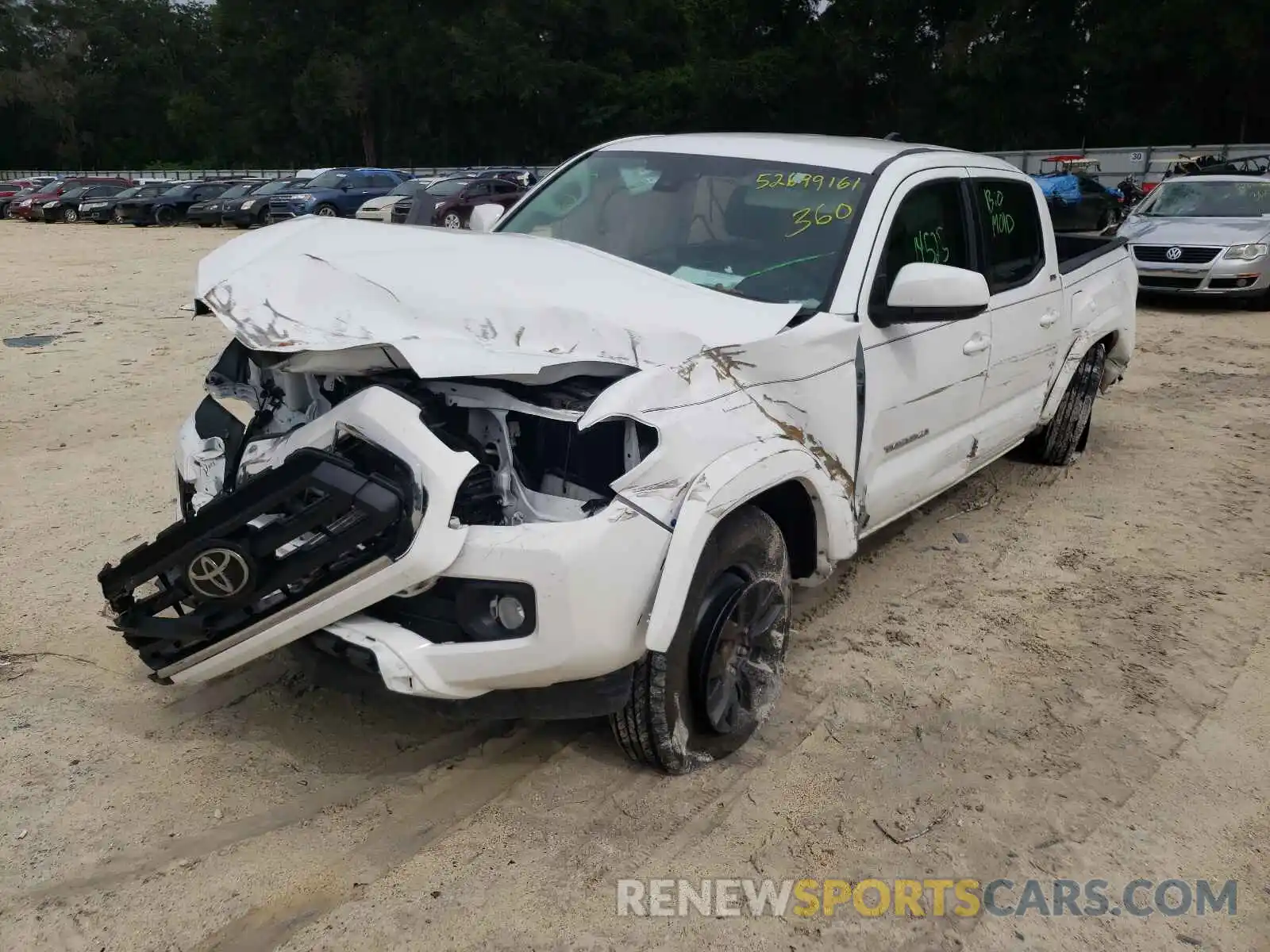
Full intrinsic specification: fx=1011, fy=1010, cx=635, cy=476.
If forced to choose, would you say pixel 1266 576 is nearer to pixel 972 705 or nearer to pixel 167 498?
pixel 972 705

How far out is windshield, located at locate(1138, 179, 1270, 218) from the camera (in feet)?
41.9

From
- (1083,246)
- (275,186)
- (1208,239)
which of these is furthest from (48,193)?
(1083,246)

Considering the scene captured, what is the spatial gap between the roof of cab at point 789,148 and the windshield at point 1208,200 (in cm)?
1015

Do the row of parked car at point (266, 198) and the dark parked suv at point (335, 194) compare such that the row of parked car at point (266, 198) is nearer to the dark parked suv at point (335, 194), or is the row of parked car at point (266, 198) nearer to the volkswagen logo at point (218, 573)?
the dark parked suv at point (335, 194)

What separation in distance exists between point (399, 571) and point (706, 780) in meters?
1.23

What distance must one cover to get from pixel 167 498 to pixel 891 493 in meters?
3.73

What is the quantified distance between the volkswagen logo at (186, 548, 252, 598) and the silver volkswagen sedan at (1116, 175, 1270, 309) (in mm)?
11882

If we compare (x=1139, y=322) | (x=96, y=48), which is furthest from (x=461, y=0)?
(x=1139, y=322)

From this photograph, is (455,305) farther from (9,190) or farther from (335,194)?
(9,190)

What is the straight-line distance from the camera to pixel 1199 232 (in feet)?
40.1

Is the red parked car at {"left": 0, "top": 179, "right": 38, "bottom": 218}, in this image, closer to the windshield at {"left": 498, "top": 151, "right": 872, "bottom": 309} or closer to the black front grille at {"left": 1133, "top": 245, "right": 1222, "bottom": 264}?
the black front grille at {"left": 1133, "top": 245, "right": 1222, "bottom": 264}

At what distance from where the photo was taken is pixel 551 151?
62.8 metres

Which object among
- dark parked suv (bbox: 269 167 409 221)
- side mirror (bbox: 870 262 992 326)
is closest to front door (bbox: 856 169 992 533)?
side mirror (bbox: 870 262 992 326)

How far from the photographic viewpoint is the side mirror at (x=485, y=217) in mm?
4684
